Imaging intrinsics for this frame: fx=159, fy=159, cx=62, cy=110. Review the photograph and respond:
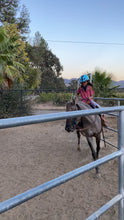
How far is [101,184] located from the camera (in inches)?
121

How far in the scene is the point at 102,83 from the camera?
466 inches

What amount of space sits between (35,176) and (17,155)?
4.41 ft

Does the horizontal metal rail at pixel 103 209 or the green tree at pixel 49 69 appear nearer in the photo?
the horizontal metal rail at pixel 103 209

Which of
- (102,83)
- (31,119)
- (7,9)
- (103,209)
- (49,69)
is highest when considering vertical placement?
(7,9)

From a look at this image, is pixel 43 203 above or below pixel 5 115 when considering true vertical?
below

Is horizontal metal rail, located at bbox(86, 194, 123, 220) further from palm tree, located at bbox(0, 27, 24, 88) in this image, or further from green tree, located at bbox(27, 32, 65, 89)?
green tree, located at bbox(27, 32, 65, 89)

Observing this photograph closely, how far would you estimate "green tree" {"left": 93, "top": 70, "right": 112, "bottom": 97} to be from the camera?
11.5 meters

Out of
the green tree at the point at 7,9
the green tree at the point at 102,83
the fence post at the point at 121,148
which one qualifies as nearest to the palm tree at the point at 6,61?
the green tree at the point at 102,83

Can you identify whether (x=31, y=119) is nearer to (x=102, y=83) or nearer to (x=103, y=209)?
(x=103, y=209)

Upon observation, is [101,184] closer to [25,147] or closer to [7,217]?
[7,217]

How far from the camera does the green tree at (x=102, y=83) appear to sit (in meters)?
A: 11.5

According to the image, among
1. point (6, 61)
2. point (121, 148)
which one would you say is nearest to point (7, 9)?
point (6, 61)

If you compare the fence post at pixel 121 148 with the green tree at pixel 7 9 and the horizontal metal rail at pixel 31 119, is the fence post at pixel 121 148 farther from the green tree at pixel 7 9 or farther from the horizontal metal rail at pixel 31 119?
the green tree at pixel 7 9

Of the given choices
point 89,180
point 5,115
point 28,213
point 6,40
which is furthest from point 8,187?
point 6,40
